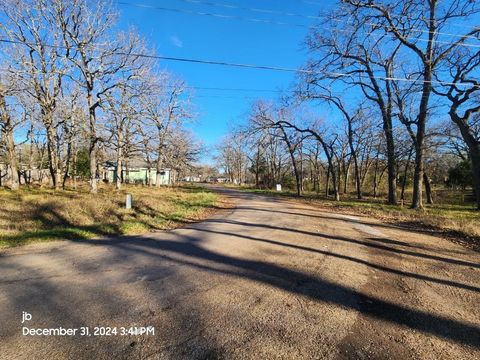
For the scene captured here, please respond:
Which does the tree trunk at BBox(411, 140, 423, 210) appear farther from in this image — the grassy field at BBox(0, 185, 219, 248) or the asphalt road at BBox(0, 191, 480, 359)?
the grassy field at BBox(0, 185, 219, 248)

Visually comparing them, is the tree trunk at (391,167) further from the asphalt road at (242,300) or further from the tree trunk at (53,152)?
the tree trunk at (53,152)

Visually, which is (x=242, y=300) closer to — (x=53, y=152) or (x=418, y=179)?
(x=418, y=179)

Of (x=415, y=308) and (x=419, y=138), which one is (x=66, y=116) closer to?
(x=415, y=308)

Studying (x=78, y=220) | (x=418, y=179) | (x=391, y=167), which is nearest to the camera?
(x=78, y=220)

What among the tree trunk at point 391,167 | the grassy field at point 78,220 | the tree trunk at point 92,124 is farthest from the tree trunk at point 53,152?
the tree trunk at point 391,167

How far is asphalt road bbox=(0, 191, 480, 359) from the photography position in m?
2.79

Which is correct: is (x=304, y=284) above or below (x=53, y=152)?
below

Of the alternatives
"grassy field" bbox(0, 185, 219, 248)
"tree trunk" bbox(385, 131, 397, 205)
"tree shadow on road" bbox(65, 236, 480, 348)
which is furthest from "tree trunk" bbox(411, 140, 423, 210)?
"tree shadow on road" bbox(65, 236, 480, 348)

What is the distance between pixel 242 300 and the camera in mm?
3830

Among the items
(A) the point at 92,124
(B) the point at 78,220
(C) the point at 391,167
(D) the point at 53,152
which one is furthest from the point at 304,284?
(D) the point at 53,152

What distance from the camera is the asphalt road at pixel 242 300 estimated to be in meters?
2.79

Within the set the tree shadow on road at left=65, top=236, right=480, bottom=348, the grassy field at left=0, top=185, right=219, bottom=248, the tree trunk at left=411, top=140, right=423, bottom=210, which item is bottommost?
the tree shadow on road at left=65, top=236, right=480, bottom=348

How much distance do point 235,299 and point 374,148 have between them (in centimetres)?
3493

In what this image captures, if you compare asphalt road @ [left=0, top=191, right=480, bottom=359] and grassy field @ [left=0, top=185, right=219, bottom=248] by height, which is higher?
grassy field @ [left=0, top=185, right=219, bottom=248]
